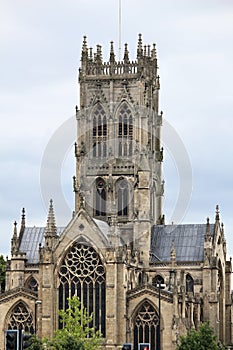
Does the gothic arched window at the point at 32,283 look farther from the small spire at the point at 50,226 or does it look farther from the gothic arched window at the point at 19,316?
the small spire at the point at 50,226

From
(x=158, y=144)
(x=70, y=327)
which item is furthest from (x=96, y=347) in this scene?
(x=158, y=144)

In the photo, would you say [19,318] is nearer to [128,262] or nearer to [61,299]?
[61,299]

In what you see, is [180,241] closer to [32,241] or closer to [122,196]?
[122,196]

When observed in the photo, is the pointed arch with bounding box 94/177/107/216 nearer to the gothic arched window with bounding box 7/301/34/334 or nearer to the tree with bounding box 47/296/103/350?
the gothic arched window with bounding box 7/301/34/334

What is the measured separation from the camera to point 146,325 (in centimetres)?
9731

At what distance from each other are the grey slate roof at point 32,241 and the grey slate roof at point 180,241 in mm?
10126

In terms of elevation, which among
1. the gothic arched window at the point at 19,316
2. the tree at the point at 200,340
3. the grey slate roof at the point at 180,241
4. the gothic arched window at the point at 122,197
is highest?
the gothic arched window at the point at 122,197

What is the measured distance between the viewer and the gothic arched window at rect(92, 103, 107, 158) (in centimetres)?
11369

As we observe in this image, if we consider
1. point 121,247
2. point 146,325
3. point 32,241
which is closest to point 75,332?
point 146,325

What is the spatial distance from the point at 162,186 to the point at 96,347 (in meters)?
30.9

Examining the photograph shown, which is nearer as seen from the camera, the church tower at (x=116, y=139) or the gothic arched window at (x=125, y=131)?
the church tower at (x=116, y=139)

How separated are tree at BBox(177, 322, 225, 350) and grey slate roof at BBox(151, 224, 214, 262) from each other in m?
17.6

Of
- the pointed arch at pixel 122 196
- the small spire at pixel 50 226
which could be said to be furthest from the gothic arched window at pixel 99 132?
the small spire at pixel 50 226

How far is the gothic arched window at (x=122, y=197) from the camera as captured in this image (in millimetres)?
111812
